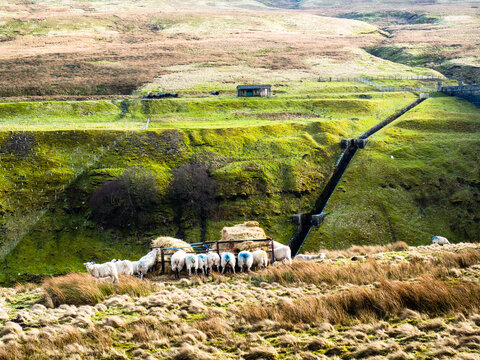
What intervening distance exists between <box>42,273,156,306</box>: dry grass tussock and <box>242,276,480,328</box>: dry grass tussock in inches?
268

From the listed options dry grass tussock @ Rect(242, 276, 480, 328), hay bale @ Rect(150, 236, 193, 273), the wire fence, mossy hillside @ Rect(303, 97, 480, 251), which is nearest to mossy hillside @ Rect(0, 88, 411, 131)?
mossy hillside @ Rect(303, 97, 480, 251)

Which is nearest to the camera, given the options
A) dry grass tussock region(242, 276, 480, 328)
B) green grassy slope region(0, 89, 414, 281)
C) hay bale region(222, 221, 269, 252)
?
dry grass tussock region(242, 276, 480, 328)

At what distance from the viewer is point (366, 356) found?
428 inches

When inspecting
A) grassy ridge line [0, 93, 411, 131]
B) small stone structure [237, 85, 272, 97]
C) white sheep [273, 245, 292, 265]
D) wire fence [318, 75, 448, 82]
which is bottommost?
grassy ridge line [0, 93, 411, 131]

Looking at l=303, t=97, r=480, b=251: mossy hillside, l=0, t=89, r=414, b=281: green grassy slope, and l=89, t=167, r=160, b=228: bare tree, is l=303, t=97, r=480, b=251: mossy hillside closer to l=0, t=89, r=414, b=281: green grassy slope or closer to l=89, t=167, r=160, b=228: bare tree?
l=0, t=89, r=414, b=281: green grassy slope

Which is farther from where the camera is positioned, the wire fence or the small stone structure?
the wire fence

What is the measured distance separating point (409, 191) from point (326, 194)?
11.7m

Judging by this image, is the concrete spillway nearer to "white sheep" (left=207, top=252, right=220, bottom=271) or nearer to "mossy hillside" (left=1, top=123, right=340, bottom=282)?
"mossy hillside" (left=1, top=123, right=340, bottom=282)

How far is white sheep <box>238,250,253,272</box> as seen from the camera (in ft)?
76.6

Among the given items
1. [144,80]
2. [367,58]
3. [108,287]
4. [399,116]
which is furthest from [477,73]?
[108,287]

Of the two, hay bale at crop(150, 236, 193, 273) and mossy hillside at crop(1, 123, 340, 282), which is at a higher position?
hay bale at crop(150, 236, 193, 273)

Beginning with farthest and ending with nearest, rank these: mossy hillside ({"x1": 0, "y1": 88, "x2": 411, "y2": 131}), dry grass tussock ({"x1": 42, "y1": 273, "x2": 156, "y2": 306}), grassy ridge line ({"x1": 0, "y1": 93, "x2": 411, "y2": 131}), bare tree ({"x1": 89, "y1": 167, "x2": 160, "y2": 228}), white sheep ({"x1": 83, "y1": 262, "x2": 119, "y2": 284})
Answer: mossy hillside ({"x1": 0, "y1": 88, "x2": 411, "y2": 131})
grassy ridge line ({"x1": 0, "y1": 93, "x2": 411, "y2": 131})
bare tree ({"x1": 89, "y1": 167, "x2": 160, "y2": 228})
white sheep ({"x1": 83, "y1": 262, "x2": 119, "y2": 284})
dry grass tussock ({"x1": 42, "y1": 273, "x2": 156, "y2": 306})

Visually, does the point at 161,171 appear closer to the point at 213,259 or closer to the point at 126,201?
the point at 126,201

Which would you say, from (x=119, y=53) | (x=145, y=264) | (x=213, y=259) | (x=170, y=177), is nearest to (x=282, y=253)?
(x=213, y=259)
